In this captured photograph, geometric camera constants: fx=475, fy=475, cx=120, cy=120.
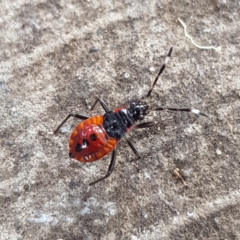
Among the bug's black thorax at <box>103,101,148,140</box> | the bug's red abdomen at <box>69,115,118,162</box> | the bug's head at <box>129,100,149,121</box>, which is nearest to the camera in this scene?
the bug's red abdomen at <box>69,115,118,162</box>

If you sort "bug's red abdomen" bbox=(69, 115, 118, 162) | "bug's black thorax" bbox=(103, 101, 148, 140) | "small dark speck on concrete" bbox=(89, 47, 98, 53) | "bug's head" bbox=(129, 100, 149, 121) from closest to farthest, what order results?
"bug's red abdomen" bbox=(69, 115, 118, 162)
"bug's black thorax" bbox=(103, 101, 148, 140)
"bug's head" bbox=(129, 100, 149, 121)
"small dark speck on concrete" bbox=(89, 47, 98, 53)

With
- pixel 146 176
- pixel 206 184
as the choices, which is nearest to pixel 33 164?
pixel 146 176

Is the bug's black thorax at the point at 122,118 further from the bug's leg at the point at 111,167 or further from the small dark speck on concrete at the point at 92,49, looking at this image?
the small dark speck on concrete at the point at 92,49

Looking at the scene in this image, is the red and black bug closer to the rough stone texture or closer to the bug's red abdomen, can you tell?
the bug's red abdomen

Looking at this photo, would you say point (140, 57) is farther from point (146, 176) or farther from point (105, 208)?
point (105, 208)

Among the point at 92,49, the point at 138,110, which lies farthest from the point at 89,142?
the point at 92,49

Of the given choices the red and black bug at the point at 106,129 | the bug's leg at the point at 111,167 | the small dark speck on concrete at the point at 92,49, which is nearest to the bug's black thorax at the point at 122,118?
the red and black bug at the point at 106,129

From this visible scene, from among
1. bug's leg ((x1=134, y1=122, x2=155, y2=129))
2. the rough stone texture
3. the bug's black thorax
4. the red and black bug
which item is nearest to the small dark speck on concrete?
the rough stone texture
